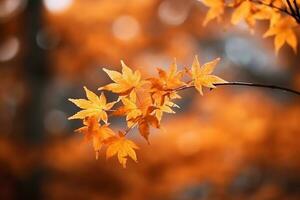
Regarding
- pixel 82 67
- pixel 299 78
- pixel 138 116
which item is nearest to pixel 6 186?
pixel 82 67

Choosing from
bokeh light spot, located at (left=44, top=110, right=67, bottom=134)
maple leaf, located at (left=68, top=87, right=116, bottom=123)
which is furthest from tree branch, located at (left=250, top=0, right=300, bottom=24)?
bokeh light spot, located at (left=44, top=110, right=67, bottom=134)

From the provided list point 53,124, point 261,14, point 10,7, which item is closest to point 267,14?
point 261,14

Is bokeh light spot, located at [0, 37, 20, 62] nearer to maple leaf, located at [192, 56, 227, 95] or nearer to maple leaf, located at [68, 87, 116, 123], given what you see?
maple leaf, located at [68, 87, 116, 123]

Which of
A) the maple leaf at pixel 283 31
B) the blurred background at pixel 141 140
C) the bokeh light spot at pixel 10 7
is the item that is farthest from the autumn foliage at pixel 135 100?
the bokeh light spot at pixel 10 7

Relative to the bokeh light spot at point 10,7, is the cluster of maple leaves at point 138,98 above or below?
below

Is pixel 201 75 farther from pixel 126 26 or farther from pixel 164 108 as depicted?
pixel 126 26

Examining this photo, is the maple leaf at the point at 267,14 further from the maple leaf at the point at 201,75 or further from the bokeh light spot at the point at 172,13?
the bokeh light spot at the point at 172,13
